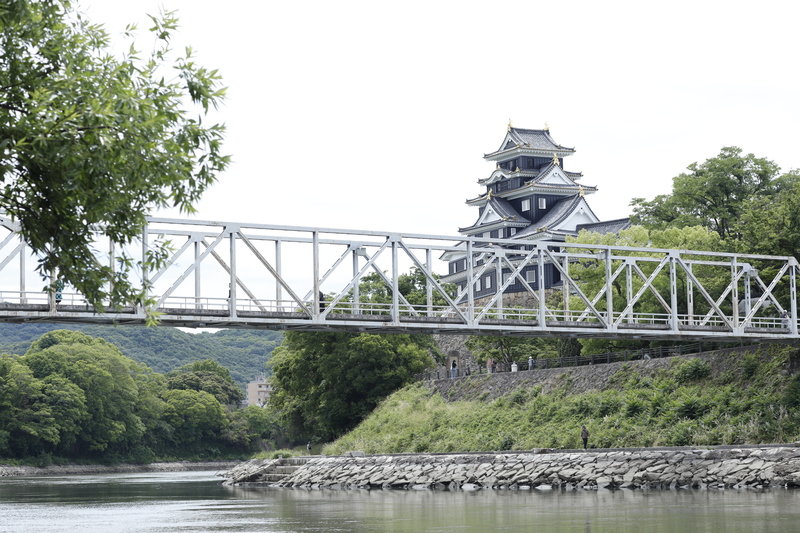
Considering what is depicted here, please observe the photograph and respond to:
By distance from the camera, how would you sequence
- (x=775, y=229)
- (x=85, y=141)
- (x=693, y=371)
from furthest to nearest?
(x=693, y=371)
(x=775, y=229)
(x=85, y=141)

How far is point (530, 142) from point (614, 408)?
56.1m

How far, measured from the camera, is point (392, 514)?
30812mm

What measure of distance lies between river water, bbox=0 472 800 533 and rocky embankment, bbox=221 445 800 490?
203 cm

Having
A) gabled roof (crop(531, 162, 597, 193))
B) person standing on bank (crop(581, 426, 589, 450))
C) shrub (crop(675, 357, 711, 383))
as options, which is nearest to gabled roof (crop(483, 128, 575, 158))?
gabled roof (crop(531, 162, 597, 193))

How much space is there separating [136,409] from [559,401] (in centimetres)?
7566

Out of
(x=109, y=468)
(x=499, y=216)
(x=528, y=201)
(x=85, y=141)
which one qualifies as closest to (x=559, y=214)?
(x=528, y=201)

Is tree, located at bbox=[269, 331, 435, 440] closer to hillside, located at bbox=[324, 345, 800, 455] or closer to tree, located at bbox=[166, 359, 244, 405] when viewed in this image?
hillside, located at bbox=[324, 345, 800, 455]

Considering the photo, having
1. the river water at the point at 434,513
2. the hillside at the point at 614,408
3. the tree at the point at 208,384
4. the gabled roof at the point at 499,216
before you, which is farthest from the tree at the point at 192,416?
the river water at the point at 434,513

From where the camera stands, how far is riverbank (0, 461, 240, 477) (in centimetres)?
9650

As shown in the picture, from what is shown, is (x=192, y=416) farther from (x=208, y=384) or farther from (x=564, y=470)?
(x=564, y=470)

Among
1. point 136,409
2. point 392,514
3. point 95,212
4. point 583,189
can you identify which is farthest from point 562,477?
point 136,409

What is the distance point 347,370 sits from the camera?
73.0 m

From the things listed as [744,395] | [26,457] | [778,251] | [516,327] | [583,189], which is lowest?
[26,457]

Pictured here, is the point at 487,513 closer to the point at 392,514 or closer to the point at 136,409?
the point at 392,514
